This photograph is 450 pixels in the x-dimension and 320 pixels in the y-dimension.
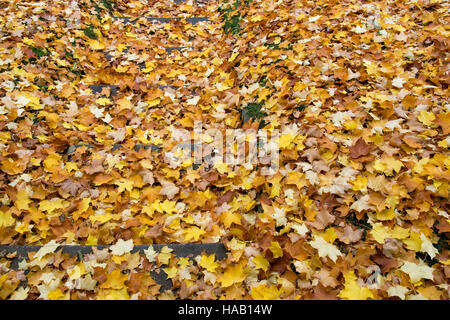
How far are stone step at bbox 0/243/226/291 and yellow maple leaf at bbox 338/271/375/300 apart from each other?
747 millimetres

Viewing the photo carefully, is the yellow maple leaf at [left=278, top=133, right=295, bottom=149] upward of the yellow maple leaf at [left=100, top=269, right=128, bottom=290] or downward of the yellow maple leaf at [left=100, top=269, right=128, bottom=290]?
upward

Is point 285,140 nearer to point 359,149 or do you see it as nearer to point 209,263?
point 359,149

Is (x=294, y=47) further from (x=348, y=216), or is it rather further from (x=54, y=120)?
(x=54, y=120)

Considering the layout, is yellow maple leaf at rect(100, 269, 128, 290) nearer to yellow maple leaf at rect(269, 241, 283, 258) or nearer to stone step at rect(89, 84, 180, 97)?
yellow maple leaf at rect(269, 241, 283, 258)

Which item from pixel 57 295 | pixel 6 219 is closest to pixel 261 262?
pixel 57 295

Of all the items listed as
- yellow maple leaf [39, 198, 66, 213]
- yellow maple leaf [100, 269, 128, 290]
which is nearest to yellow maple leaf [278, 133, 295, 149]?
yellow maple leaf [100, 269, 128, 290]

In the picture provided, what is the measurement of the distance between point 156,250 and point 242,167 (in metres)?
0.96

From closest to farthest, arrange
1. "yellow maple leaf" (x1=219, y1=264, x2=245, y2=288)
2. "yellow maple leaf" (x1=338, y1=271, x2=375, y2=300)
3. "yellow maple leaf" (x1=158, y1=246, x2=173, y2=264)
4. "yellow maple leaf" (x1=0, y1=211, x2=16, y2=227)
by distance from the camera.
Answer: "yellow maple leaf" (x1=338, y1=271, x2=375, y2=300), "yellow maple leaf" (x1=219, y1=264, x2=245, y2=288), "yellow maple leaf" (x1=158, y1=246, x2=173, y2=264), "yellow maple leaf" (x1=0, y1=211, x2=16, y2=227)

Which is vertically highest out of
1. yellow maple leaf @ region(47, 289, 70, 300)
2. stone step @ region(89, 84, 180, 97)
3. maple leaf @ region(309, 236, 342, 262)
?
stone step @ region(89, 84, 180, 97)

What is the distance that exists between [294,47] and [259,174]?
1.84 meters

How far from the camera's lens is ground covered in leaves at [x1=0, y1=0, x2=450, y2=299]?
1.70m

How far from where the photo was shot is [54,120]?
9.16ft

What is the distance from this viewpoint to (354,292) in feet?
4.99

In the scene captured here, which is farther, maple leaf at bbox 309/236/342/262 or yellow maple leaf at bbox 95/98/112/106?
yellow maple leaf at bbox 95/98/112/106
